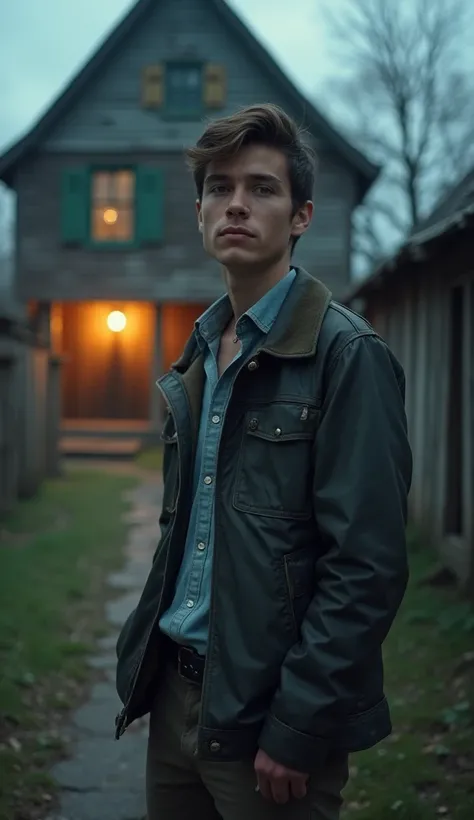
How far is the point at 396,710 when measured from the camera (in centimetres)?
426

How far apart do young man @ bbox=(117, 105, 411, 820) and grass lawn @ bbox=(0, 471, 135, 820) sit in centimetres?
187

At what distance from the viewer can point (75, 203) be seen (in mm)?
15930

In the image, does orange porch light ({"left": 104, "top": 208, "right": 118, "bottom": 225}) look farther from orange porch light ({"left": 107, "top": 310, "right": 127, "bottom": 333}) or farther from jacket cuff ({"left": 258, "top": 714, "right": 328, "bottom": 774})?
jacket cuff ({"left": 258, "top": 714, "right": 328, "bottom": 774})

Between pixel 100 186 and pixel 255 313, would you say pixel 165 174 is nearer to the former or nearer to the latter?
pixel 100 186

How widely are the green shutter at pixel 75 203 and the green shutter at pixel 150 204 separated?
101 centimetres

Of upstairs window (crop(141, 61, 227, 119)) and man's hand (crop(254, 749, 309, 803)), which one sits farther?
upstairs window (crop(141, 61, 227, 119))

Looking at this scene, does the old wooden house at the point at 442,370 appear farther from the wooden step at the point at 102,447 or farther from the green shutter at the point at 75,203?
the green shutter at the point at 75,203

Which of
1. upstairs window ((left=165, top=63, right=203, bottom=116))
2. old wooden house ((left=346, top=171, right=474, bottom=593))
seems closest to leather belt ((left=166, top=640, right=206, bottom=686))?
old wooden house ((left=346, top=171, right=474, bottom=593))

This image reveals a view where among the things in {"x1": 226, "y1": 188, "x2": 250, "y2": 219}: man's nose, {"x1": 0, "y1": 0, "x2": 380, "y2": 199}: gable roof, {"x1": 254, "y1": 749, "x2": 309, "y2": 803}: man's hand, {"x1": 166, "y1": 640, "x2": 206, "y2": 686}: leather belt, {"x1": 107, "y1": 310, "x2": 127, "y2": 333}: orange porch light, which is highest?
{"x1": 0, "y1": 0, "x2": 380, "y2": 199}: gable roof

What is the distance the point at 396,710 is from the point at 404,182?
26.8m

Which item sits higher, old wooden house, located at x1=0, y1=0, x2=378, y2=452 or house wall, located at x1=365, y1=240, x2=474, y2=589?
old wooden house, located at x1=0, y1=0, x2=378, y2=452

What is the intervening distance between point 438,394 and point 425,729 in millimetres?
Answer: 3878

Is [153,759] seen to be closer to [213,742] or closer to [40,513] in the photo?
[213,742]

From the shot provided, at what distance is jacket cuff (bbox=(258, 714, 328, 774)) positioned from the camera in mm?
1632
